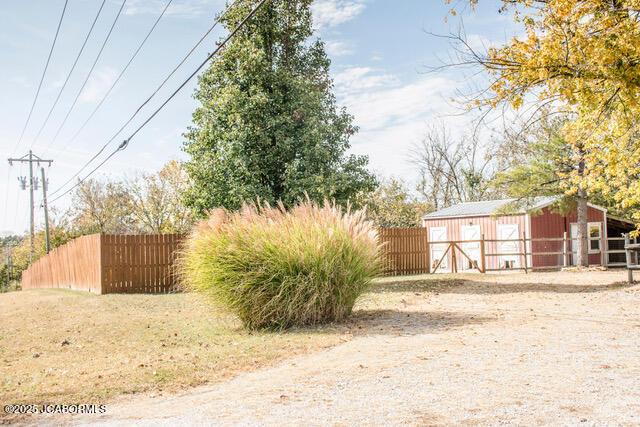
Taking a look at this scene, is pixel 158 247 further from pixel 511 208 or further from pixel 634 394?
pixel 634 394

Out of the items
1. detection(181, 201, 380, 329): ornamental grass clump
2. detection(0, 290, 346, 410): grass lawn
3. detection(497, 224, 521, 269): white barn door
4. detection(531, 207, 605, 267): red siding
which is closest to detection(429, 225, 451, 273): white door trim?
detection(497, 224, 521, 269): white barn door

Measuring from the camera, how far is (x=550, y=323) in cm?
851

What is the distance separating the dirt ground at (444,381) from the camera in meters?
4.36

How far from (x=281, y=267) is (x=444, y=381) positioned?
13.0 feet

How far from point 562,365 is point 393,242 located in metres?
17.1

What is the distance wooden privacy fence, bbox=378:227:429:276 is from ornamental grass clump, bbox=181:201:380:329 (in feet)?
43.1

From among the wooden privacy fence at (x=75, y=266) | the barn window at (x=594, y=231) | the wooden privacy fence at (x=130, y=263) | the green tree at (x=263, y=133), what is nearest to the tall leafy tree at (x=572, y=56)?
the green tree at (x=263, y=133)

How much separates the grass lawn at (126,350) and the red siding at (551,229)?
17.1m

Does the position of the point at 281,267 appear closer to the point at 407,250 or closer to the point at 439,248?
the point at 407,250

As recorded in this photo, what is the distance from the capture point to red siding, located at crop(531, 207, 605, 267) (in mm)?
25219

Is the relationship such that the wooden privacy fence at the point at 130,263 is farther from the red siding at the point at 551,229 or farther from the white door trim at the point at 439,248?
the red siding at the point at 551,229

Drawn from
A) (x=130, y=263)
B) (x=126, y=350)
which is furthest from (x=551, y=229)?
(x=126, y=350)

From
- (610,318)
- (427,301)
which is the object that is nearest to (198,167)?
(427,301)

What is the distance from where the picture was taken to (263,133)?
674 inches
